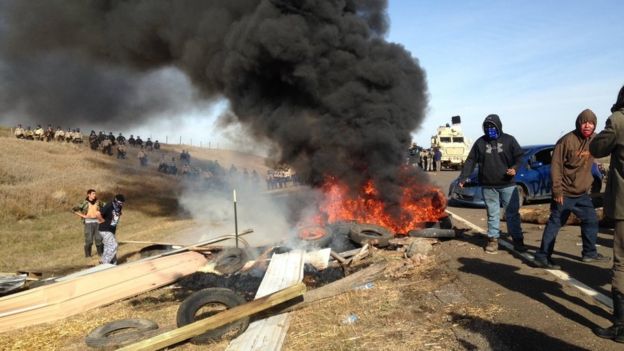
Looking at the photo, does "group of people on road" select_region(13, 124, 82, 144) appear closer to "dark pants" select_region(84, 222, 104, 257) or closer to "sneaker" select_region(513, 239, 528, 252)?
"dark pants" select_region(84, 222, 104, 257)

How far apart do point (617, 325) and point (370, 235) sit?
4820 millimetres

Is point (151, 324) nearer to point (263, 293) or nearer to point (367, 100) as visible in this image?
point (263, 293)

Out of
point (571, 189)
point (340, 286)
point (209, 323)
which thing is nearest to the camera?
point (209, 323)

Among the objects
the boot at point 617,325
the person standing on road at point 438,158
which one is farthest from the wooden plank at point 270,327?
the person standing on road at point 438,158

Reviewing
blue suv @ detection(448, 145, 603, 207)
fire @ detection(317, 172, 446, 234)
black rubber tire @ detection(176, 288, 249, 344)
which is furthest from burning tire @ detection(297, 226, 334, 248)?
blue suv @ detection(448, 145, 603, 207)

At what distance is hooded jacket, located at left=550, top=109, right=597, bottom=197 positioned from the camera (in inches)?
214

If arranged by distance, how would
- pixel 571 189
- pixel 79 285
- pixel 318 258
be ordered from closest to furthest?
pixel 571 189
pixel 79 285
pixel 318 258

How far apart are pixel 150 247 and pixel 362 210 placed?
4685 mm

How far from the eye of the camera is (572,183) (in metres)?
5.46

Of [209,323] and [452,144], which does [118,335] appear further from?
[452,144]

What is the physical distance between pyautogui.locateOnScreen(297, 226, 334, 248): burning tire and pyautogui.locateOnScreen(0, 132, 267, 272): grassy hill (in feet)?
16.4

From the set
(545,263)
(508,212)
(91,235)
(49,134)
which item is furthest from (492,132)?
(49,134)

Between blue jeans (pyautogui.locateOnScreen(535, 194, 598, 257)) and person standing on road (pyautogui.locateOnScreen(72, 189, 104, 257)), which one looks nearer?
blue jeans (pyautogui.locateOnScreen(535, 194, 598, 257))

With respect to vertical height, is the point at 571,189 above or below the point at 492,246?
above
